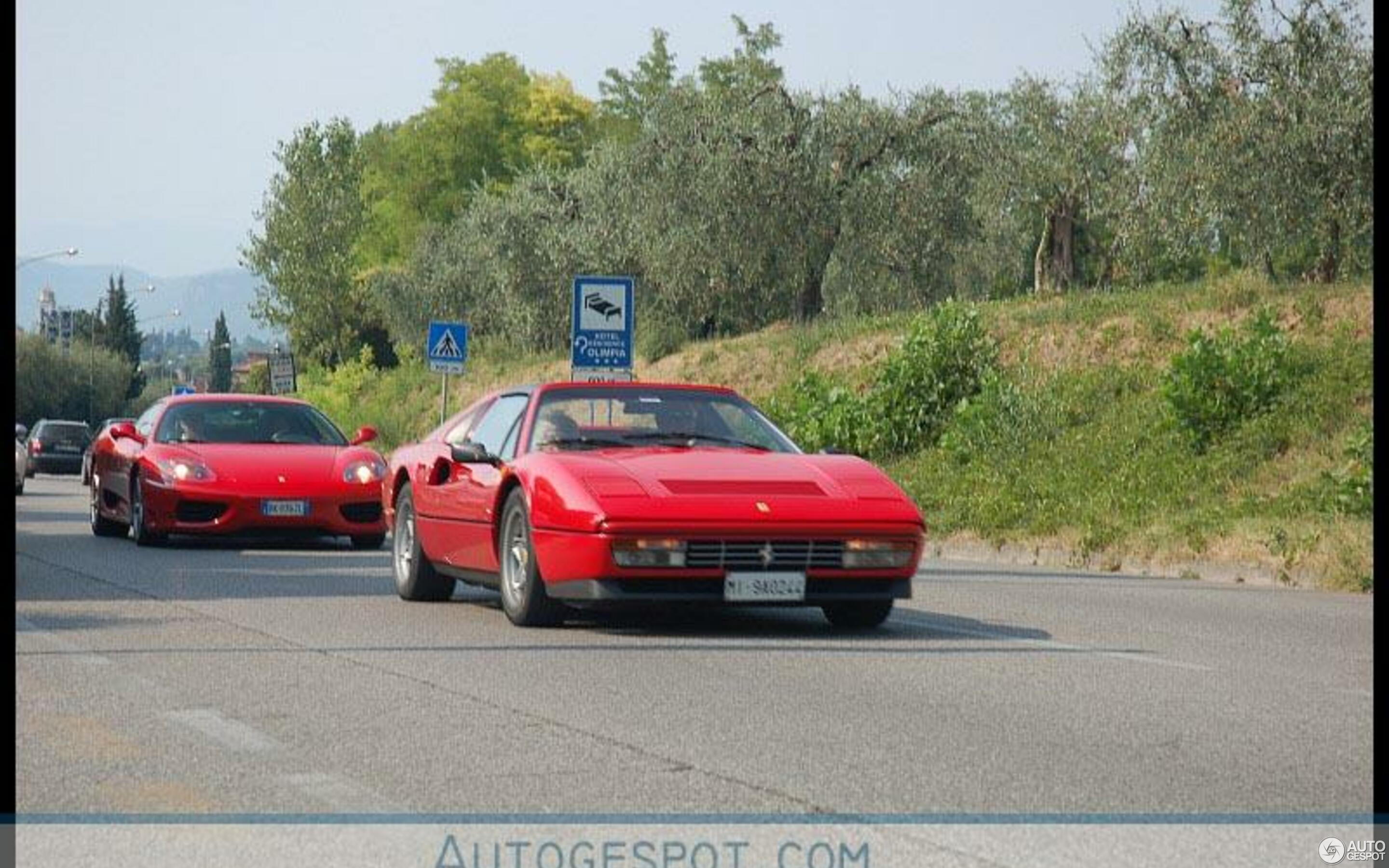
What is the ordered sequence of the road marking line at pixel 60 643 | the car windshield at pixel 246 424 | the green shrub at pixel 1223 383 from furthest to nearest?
the green shrub at pixel 1223 383
the car windshield at pixel 246 424
the road marking line at pixel 60 643

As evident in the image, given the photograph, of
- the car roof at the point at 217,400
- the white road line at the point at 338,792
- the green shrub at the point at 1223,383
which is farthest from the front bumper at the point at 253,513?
the white road line at the point at 338,792

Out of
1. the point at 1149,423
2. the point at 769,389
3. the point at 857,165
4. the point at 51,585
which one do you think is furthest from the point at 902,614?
the point at 857,165

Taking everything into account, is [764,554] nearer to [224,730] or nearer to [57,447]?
[224,730]

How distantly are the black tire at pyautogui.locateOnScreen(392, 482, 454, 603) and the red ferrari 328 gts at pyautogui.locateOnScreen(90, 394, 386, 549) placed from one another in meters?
5.24

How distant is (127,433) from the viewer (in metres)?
21.8

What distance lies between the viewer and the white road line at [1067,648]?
1093 cm

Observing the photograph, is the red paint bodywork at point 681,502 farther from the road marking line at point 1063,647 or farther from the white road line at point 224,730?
the white road line at point 224,730

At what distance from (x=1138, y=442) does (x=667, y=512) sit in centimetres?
1784

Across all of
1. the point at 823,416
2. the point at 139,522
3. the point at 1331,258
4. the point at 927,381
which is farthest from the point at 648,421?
the point at 1331,258

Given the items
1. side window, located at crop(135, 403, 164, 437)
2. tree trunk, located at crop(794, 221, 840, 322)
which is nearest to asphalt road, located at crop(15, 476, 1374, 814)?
side window, located at crop(135, 403, 164, 437)

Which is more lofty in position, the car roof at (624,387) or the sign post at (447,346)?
the sign post at (447,346)

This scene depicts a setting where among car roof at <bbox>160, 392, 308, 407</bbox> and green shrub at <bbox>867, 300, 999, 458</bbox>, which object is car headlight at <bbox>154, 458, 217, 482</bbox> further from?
green shrub at <bbox>867, 300, 999, 458</bbox>

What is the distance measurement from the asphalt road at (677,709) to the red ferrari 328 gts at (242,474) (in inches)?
206

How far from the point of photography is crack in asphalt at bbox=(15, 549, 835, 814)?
690 cm
